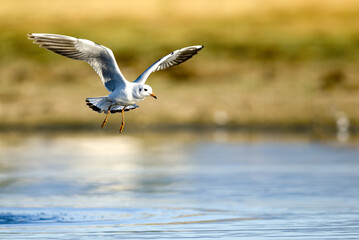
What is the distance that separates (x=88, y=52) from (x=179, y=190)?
4777 mm

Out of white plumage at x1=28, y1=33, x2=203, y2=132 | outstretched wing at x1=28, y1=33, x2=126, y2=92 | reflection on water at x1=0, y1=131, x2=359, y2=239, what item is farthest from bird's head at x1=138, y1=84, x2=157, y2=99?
reflection on water at x1=0, y1=131, x2=359, y2=239

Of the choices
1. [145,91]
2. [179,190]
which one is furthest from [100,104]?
[179,190]

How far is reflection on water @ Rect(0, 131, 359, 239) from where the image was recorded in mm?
14742

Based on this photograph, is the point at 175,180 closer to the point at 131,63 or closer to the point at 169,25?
the point at 131,63

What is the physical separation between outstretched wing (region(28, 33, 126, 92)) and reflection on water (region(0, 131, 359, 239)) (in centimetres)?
228

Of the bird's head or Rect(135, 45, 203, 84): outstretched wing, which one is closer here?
the bird's head

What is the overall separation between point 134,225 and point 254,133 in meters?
24.0

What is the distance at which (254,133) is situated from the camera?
38875mm

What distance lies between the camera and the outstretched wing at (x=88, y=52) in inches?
625

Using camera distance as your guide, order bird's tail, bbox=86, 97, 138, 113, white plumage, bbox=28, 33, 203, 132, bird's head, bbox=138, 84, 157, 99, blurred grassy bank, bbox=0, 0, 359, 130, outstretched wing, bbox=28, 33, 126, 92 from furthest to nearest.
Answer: blurred grassy bank, bbox=0, 0, 359, 130 < bird's tail, bbox=86, 97, 138, 113 < outstretched wing, bbox=28, 33, 126, 92 < white plumage, bbox=28, 33, 203, 132 < bird's head, bbox=138, 84, 157, 99

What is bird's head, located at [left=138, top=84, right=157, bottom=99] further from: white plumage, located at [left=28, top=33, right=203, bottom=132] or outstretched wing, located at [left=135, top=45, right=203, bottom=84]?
outstretched wing, located at [left=135, top=45, right=203, bottom=84]

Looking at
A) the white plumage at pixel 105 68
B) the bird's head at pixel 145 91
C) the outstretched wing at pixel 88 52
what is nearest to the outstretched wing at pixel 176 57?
the white plumage at pixel 105 68

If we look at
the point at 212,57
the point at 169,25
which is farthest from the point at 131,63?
the point at 169,25

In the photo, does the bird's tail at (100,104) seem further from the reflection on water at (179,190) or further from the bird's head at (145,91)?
the reflection on water at (179,190)
